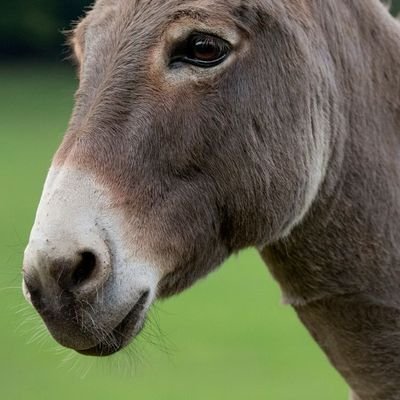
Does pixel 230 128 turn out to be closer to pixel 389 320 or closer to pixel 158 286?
pixel 158 286

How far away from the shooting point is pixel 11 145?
23234 mm

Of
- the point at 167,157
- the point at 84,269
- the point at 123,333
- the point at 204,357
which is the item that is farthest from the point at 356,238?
the point at 204,357

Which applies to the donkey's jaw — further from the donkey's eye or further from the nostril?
the donkey's eye

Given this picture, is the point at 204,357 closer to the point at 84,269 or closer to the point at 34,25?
the point at 84,269

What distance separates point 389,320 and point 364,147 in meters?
0.53

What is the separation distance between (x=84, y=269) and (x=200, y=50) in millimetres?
697

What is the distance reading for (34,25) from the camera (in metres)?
30.4

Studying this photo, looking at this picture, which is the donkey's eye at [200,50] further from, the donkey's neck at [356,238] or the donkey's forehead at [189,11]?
the donkey's neck at [356,238]

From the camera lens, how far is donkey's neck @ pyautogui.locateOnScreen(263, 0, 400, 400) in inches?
129

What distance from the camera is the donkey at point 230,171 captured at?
2723 mm

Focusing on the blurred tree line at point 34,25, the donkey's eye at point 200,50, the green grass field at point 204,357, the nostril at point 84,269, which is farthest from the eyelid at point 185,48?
the blurred tree line at point 34,25

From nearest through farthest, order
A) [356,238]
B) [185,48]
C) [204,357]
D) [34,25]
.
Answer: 1. [185,48]
2. [356,238]
3. [204,357]
4. [34,25]

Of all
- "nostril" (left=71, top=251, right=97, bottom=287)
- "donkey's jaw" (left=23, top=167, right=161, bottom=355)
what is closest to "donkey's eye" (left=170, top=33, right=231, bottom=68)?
"donkey's jaw" (left=23, top=167, right=161, bottom=355)

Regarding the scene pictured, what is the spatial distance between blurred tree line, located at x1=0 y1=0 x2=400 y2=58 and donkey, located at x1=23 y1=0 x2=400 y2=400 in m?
26.3
